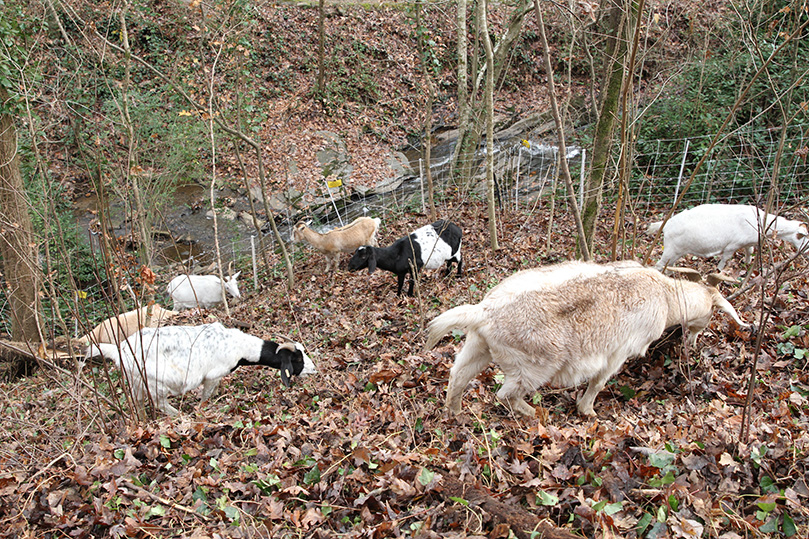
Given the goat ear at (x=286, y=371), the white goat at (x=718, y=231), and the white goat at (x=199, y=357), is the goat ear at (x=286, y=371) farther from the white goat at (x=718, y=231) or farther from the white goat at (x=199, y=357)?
the white goat at (x=718, y=231)

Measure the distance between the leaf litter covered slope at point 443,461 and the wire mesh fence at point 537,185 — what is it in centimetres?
666

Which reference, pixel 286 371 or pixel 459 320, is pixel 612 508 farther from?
pixel 286 371

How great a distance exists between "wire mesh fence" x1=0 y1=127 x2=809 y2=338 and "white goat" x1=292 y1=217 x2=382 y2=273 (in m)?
1.28

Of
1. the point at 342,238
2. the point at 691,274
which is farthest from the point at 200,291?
the point at 691,274

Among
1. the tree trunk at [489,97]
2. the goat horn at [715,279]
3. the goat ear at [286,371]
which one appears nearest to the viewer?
the goat horn at [715,279]

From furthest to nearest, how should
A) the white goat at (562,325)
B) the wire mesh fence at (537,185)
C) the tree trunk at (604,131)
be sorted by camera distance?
the wire mesh fence at (537,185) < the tree trunk at (604,131) < the white goat at (562,325)

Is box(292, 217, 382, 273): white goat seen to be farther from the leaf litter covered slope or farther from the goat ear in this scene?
the leaf litter covered slope

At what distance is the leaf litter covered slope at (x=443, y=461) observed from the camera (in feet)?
9.55

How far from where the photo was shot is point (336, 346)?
7.48 metres

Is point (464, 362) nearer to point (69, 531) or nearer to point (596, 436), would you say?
point (596, 436)

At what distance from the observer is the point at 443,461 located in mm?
3453

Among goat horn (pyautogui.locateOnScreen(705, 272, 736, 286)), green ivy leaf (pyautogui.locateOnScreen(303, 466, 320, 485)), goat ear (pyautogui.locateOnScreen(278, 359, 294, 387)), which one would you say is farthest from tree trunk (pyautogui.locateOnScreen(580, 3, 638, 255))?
green ivy leaf (pyautogui.locateOnScreen(303, 466, 320, 485))

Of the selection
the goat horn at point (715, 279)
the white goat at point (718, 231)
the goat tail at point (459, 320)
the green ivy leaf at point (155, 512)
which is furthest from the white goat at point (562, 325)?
the white goat at point (718, 231)

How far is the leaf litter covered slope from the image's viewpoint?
2910 millimetres
